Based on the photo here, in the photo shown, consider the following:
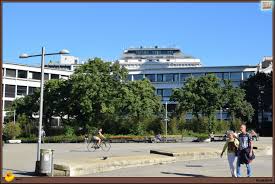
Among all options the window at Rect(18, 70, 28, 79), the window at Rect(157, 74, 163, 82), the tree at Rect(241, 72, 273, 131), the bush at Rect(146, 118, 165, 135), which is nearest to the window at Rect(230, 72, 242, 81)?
the window at Rect(157, 74, 163, 82)

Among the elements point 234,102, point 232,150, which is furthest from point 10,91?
point 232,150

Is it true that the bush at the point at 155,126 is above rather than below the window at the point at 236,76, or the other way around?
below

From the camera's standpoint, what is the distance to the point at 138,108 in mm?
53938

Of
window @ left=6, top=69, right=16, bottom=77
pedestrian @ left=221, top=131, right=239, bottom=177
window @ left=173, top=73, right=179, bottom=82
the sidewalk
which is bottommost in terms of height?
the sidewalk

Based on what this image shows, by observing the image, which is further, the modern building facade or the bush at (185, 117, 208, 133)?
the modern building facade

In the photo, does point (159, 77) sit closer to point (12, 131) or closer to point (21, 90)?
point (21, 90)

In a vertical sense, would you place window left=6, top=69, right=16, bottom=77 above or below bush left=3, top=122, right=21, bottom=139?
above

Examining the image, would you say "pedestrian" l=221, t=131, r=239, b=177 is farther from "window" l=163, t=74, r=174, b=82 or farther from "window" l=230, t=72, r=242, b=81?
"window" l=163, t=74, r=174, b=82

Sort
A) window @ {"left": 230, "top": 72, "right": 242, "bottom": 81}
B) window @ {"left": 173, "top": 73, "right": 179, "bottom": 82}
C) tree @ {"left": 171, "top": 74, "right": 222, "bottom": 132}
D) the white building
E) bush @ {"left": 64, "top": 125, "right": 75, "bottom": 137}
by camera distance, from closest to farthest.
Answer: bush @ {"left": 64, "top": 125, "right": 75, "bottom": 137}
tree @ {"left": 171, "top": 74, "right": 222, "bottom": 132}
the white building
window @ {"left": 230, "top": 72, "right": 242, "bottom": 81}
window @ {"left": 173, "top": 73, "right": 179, "bottom": 82}

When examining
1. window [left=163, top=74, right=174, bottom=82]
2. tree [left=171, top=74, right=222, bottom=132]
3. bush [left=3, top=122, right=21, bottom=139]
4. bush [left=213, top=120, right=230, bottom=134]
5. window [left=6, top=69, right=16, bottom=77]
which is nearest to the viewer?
bush [left=3, top=122, right=21, bottom=139]

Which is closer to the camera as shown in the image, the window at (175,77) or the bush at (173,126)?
the bush at (173,126)

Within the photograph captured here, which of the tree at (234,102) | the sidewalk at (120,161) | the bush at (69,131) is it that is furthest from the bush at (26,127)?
the sidewalk at (120,161)

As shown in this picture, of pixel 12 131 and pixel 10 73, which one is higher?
pixel 10 73

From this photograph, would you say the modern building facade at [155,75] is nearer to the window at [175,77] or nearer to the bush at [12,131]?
the window at [175,77]
